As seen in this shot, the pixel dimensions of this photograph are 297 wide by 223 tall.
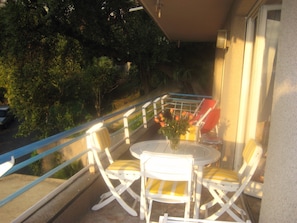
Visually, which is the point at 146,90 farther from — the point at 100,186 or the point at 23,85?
the point at 100,186

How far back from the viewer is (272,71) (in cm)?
311

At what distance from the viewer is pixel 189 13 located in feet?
17.3

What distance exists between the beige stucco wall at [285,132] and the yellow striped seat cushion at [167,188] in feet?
3.09

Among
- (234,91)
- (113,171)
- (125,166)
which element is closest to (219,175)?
(125,166)

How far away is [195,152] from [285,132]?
150cm

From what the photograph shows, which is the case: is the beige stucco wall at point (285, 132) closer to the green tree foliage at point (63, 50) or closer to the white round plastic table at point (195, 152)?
the white round plastic table at point (195, 152)

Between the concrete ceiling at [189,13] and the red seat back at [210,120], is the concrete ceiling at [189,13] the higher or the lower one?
the higher one

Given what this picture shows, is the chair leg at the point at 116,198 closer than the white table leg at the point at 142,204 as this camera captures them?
No

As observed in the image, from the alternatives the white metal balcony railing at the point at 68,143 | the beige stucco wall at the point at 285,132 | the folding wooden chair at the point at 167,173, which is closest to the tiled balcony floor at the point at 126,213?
the folding wooden chair at the point at 167,173

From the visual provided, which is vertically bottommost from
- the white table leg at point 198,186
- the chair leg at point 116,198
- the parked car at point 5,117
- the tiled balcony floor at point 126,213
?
the parked car at point 5,117

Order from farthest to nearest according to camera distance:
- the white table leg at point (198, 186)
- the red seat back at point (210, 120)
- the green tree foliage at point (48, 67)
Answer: the green tree foliage at point (48, 67) < the red seat back at point (210, 120) < the white table leg at point (198, 186)

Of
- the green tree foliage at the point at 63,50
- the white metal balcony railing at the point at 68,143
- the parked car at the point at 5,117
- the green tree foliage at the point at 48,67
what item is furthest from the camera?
the parked car at the point at 5,117

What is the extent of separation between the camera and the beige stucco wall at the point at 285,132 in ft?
5.19

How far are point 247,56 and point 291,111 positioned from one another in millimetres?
2231
